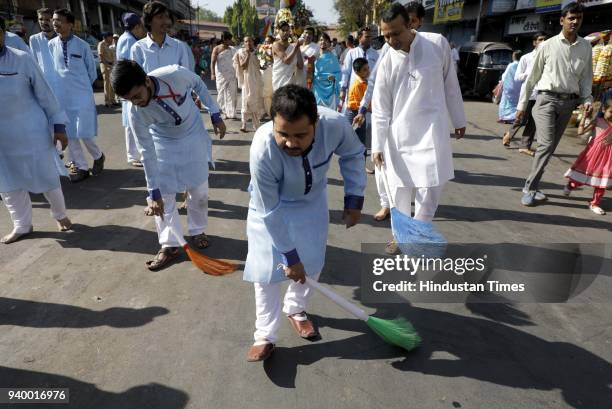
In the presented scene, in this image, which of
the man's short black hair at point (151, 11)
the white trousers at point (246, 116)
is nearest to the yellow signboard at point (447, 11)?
Answer: the white trousers at point (246, 116)

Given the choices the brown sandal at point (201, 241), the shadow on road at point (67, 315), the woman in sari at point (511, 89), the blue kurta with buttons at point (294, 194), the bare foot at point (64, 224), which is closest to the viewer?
the blue kurta with buttons at point (294, 194)

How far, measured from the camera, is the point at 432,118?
10.2 feet

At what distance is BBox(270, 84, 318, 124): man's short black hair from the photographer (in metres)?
1.73

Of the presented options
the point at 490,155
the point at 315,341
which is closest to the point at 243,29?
the point at 490,155

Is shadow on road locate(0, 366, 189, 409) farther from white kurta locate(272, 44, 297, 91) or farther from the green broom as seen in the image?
white kurta locate(272, 44, 297, 91)

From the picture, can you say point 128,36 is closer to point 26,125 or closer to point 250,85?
point 26,125

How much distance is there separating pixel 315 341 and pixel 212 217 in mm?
2214

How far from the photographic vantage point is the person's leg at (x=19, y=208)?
3.75 m

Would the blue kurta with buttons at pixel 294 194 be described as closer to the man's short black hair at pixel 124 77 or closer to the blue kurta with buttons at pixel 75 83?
the man's short black hair at pixel 124 77

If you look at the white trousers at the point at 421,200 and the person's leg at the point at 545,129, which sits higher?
the person's leg at the point at 545,129

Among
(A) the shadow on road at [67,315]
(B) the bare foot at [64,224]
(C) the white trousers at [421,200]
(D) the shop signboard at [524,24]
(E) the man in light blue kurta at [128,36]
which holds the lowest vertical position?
(A) the shadow on road at [67,315]

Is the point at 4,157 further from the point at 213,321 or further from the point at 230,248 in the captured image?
the point at 213,321

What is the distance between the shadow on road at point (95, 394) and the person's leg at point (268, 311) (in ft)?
1.71

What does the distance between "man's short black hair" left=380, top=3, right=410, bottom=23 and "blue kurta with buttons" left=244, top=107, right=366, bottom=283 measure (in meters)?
1.20
